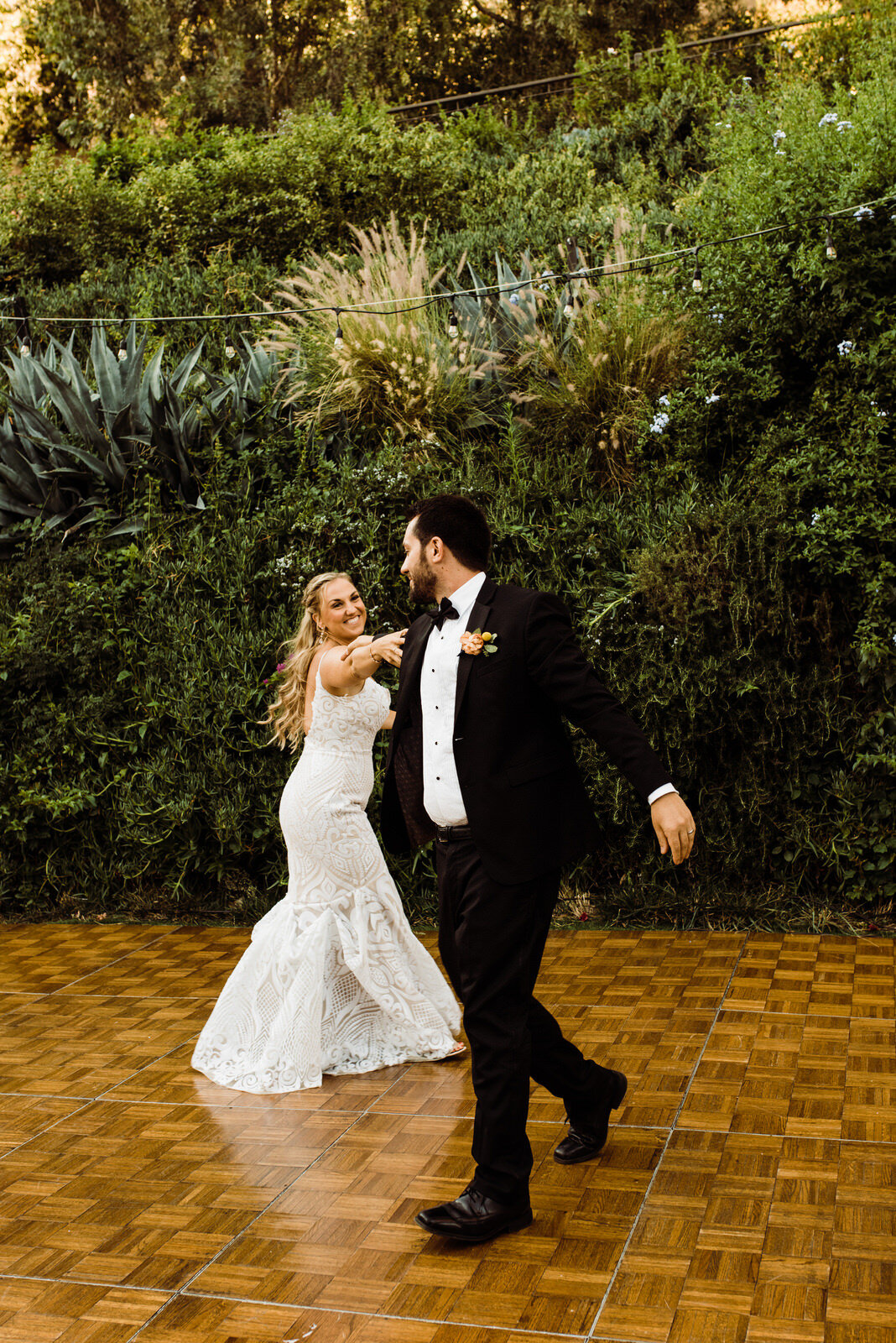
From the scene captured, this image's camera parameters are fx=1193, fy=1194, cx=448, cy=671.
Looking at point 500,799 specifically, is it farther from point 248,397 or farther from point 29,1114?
point 248,397

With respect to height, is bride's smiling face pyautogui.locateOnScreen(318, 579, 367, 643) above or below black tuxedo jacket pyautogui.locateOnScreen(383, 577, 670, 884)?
above

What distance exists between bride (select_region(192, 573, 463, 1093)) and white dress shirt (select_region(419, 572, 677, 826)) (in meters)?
0.95

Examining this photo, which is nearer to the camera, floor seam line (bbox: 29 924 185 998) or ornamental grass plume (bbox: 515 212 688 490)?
floor seam line (bbox: 29 924 185 998)

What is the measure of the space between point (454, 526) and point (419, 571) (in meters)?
0.14

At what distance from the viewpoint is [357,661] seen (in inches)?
144

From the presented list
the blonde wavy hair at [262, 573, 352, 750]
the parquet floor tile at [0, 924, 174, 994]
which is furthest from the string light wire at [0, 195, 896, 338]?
the parquet floor tile at [0, 924, 174, 994]

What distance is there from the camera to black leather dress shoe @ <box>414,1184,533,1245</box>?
2.76m

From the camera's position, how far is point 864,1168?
302cm

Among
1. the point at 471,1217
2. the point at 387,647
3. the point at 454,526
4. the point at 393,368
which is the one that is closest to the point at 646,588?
the point at 387,647

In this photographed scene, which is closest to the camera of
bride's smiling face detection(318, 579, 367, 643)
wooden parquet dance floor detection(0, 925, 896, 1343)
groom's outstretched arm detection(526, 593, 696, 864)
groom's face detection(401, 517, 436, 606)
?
wooden parquet dance floor detection(0, 925, 896, 1343)

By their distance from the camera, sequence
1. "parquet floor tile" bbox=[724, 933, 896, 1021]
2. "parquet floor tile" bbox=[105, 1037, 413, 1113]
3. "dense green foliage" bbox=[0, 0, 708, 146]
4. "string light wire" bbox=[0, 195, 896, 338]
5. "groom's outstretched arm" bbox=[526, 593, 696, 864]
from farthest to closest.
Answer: "dense green foliage" bbox=[0, 0, 708, 146], "string light wire" bbox=[0, 195, 896, 338], "parquet floor tile" bbox=[724, 933, 896, 1021], "parquet floor tile" bbox=[105, 1037, 413, 1113], "groom's outstretched arm" bbox=[526, 593, 696, 864]

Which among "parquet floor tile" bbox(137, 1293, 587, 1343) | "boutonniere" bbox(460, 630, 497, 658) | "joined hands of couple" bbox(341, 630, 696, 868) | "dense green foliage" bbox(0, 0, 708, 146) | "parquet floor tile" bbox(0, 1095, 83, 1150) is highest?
"dense green foliage" bbox(0, 0, 708, 146)

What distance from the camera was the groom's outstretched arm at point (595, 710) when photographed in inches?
104

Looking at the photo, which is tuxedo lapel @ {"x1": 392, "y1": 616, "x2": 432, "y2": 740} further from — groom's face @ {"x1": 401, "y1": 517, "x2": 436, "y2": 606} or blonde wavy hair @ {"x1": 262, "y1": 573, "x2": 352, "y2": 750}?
blonde wavy hair @ {"x1": 262, "y1": 573, "x2": 352, "y2": 750}
